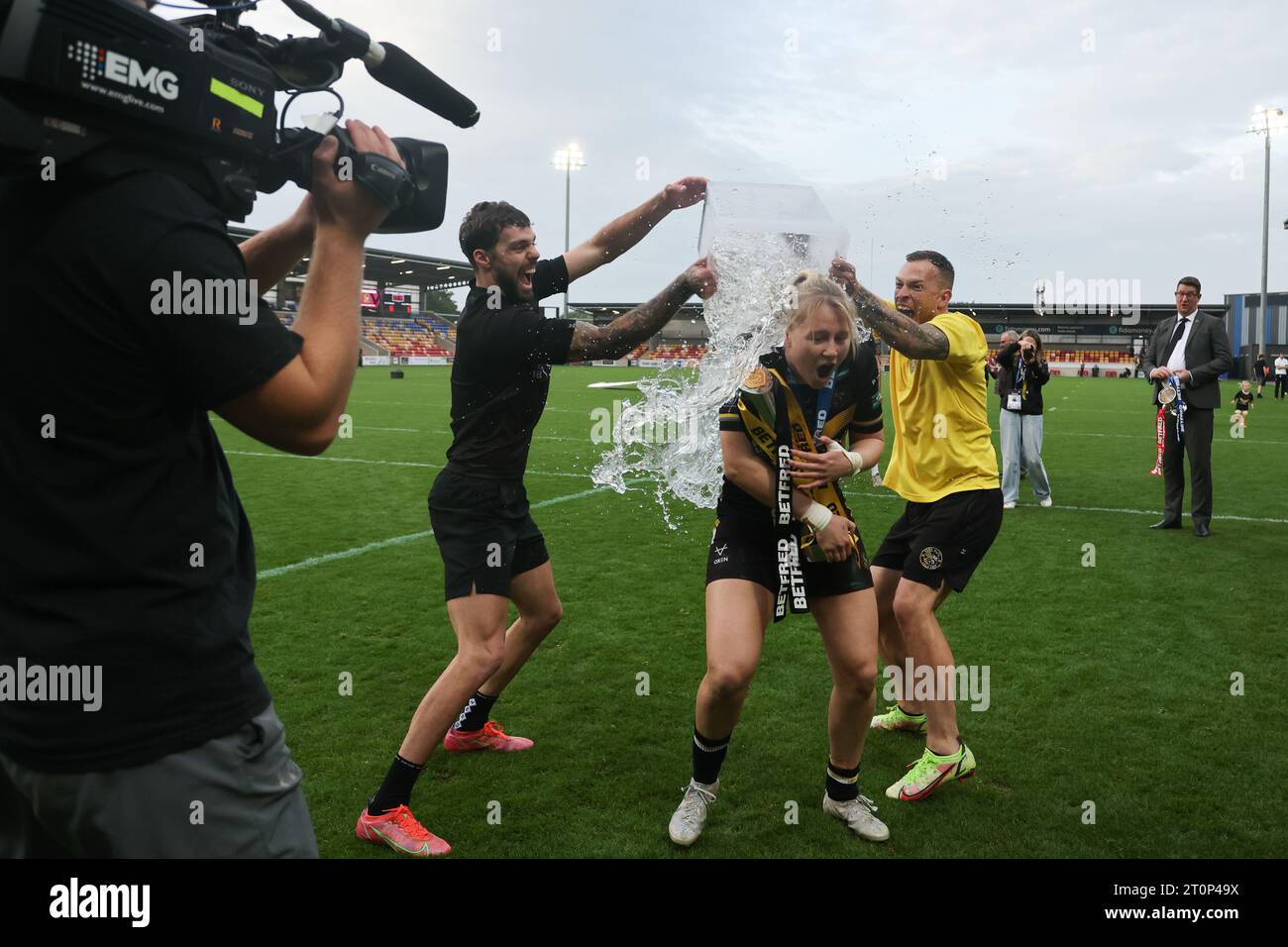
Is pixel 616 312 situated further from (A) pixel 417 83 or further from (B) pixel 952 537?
(A) pixel 417 83

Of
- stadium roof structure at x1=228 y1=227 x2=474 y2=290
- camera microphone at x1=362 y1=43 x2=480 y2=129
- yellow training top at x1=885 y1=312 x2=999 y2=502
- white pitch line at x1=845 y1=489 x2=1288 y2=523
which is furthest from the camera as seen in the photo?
stadium roof structure at x1=228 y1=227 x2=474 y2=290

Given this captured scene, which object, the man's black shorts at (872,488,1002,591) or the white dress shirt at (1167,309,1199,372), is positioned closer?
the man's black shorts at (872,488,1002,591)

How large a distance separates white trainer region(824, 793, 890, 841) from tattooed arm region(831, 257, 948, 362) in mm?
1955

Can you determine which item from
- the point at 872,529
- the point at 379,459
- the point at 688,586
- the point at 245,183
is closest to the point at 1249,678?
the point at 688,586

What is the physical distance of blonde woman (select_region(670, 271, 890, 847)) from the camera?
3.59 metres

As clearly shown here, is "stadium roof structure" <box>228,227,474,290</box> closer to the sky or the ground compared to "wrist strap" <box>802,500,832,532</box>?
closer to the sky

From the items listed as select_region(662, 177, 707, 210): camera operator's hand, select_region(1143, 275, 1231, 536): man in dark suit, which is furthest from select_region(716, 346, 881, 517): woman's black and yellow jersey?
select_region(1143, 275, 1231, 536): man in dark suit

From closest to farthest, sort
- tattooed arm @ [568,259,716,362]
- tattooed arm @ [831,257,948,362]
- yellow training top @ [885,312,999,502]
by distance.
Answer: tattooed arm @ [568,259,716,362] → tattooed arm @ [831,257,948,362] → yellow training top @ [885,312,999,502]

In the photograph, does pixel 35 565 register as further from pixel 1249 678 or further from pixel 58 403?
pixel 1249 678

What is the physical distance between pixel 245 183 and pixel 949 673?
362 cm

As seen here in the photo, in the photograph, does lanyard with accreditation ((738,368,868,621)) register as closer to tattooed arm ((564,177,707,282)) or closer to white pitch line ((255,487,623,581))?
tattooed arm ((564,177,707,282))

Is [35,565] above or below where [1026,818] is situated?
above

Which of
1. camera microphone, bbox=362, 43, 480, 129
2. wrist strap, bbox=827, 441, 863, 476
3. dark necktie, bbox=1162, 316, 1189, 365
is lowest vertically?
wrist strap, bbox=827, 441, 863, 476

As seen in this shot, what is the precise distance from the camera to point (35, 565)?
59.6 inches
